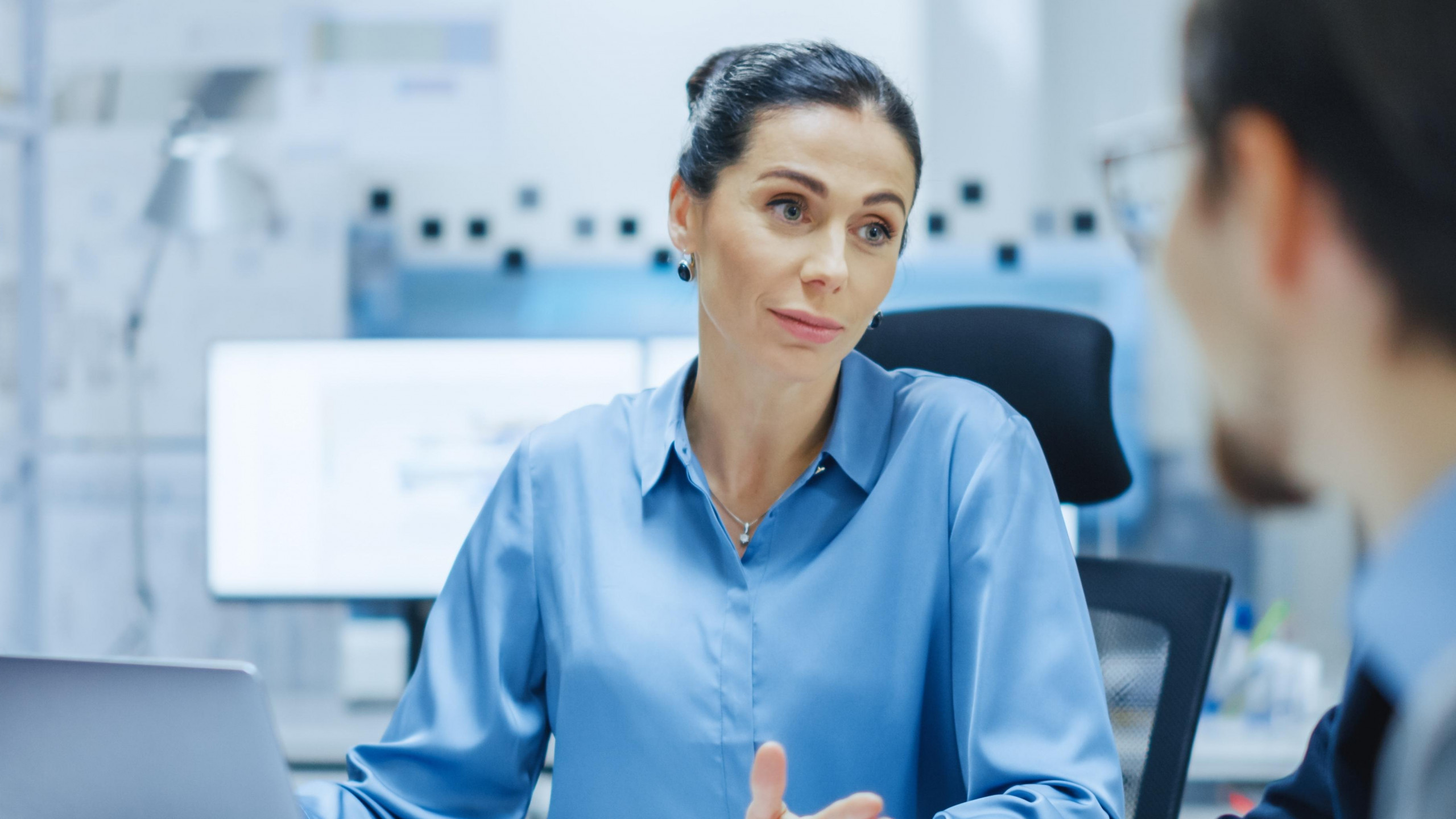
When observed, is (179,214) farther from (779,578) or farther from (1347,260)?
(1347,260)

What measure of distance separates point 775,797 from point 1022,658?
0.29 metres

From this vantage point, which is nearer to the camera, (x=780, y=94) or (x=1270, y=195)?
(x=1270, y=195)

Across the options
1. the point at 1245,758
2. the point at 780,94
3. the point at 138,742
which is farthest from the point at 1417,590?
the point at 1245,758

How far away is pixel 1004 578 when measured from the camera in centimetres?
96

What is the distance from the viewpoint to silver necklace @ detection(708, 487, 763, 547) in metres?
1.09

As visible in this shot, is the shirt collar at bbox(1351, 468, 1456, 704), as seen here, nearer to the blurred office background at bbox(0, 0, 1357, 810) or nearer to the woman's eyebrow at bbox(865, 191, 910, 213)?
the woman's eyebrow at bbox(865, 191, 910, 213)

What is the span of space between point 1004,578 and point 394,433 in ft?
3.65

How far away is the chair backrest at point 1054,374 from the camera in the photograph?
3.67 ft

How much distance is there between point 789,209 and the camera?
41.1 inches

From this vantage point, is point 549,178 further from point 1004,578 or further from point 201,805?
point 201,805

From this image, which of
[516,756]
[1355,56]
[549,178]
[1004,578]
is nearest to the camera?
[1355,56]

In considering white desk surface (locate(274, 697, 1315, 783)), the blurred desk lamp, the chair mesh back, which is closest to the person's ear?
the chair mesh back

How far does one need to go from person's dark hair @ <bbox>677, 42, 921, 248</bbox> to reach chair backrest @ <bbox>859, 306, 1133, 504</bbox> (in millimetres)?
151

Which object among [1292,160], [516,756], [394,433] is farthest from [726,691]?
[394,433]
